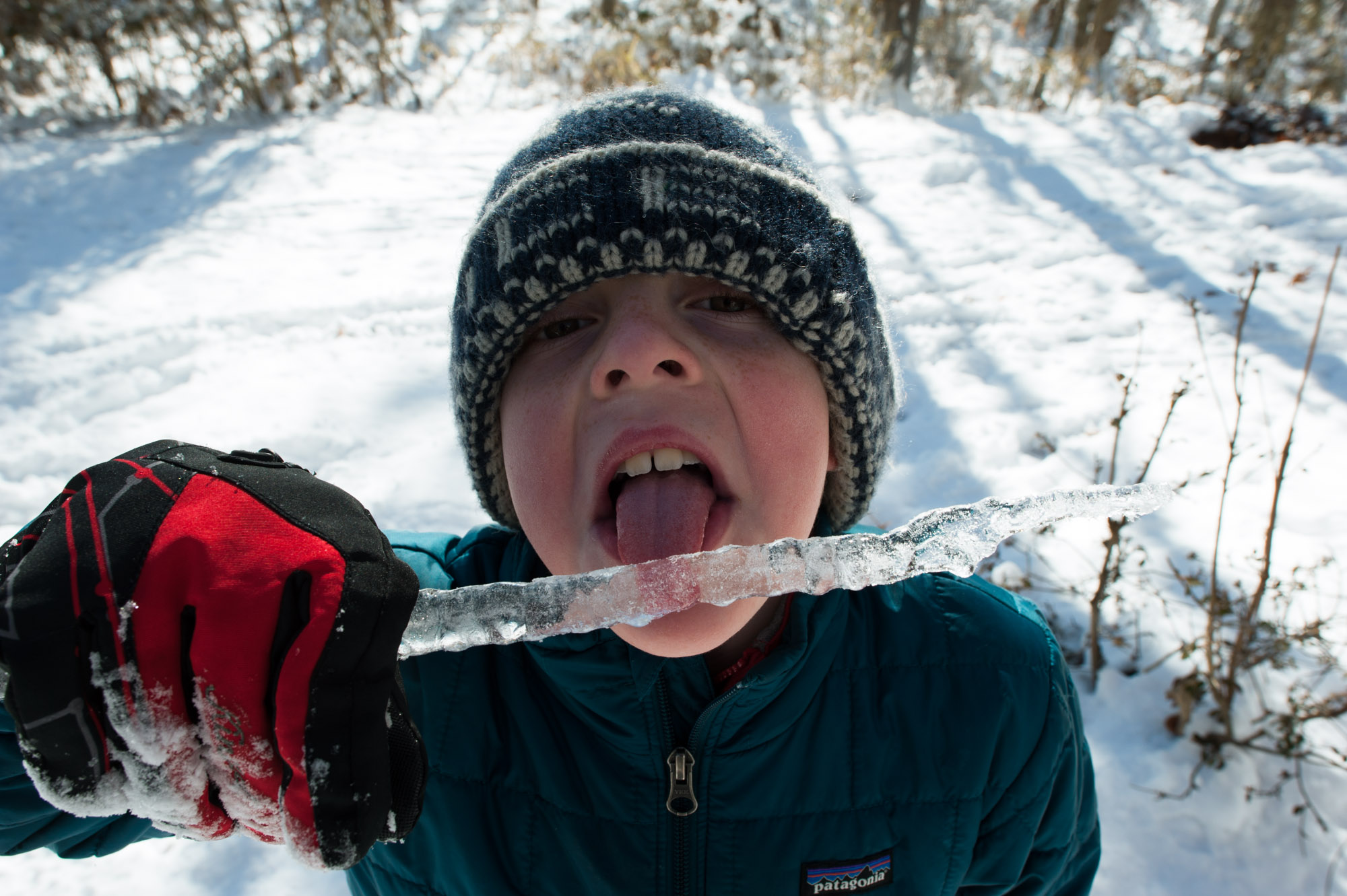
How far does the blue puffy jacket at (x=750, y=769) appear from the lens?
3.83 ft

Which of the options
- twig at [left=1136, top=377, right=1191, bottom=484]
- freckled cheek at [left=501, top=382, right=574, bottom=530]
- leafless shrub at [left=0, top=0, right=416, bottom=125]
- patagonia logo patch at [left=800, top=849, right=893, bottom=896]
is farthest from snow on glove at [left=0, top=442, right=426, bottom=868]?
leafless shrub at [left=0, top=0, right=416, bottom=125]

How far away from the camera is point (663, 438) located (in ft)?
A: 3.35

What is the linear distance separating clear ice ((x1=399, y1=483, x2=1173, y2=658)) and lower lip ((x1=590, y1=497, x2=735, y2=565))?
12 centimetres

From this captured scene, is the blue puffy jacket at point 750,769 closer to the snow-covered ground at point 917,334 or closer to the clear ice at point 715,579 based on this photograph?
the clear ice at point 715,579

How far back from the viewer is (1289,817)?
1.86 metres

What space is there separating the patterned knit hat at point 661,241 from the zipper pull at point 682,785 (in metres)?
0.56

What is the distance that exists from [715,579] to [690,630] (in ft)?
0.44

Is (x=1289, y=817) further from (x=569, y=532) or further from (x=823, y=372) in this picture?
(x=569, y=532)

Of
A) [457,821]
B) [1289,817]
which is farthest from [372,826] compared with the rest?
[1289,817]

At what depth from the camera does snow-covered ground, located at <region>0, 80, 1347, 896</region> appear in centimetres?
197

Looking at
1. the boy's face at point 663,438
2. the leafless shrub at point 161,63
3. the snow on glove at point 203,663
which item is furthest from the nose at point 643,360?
the leafless shrub at point 161,63

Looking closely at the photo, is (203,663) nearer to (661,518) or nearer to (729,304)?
(661,518)

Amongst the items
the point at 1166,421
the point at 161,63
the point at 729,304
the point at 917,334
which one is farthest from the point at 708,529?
the point at 161,63

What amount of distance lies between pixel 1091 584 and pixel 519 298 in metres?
2.21
